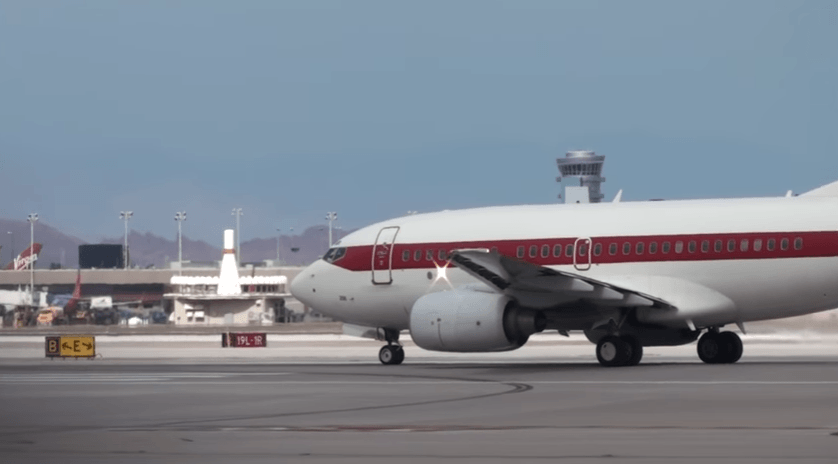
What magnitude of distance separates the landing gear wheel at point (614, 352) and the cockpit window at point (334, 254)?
8395 millimetres

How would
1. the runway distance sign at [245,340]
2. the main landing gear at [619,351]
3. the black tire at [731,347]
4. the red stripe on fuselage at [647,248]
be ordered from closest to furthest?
1. the red stripe on fuselage at [647,248]
2. the main landing gear at [619,351]
3. the black tire at [731,347]
4. the runway distance sign at [245,340]

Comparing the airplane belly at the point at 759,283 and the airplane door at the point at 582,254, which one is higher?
the airplane door at the point at 582,254

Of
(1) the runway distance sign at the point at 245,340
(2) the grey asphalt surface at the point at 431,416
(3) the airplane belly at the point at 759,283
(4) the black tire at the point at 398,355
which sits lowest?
(2) the grey asphalt surface at the point at 431,416

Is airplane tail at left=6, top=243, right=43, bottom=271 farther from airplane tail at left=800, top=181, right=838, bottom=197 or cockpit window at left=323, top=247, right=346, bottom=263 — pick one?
airplane tail at left=800, top=181, right=838, bottom=197

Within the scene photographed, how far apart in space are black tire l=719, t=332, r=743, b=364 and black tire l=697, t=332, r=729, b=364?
0.11ft

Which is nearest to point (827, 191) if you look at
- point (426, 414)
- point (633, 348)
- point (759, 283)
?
point (759, 283)

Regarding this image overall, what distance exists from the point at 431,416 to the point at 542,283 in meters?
11.8

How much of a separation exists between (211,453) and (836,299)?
1962 cm

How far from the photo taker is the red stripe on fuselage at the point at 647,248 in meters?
29.4

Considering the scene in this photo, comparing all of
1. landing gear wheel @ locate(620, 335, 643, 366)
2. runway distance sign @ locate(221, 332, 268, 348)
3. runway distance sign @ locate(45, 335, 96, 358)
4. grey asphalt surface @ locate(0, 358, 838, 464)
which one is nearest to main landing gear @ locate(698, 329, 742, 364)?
grey asphalt surface @ locate(0, 358, 838, 464)

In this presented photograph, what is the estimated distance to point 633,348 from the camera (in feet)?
99.8

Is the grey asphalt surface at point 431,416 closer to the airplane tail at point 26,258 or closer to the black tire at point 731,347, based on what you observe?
the black tire at point 731,347

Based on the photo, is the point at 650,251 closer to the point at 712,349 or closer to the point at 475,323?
the point at 712,349

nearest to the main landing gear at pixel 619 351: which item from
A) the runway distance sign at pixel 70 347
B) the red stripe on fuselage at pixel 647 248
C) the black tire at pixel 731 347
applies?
the red stripe on fuselage at pixel 647 248
